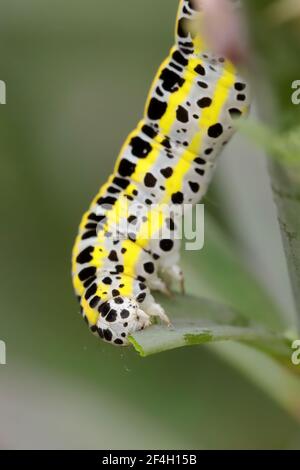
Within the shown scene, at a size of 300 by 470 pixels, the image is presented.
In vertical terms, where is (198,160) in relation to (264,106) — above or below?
above

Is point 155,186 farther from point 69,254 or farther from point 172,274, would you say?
point 69,254

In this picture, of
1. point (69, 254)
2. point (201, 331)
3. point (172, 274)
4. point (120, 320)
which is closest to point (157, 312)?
point (120, 320)

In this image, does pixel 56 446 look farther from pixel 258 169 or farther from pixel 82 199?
pixel 258 169

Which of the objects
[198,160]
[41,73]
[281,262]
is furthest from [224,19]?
[41,73]

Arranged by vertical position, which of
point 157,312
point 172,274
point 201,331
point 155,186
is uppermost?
point 155,186

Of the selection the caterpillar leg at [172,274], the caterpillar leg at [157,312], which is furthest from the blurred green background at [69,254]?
the caterpillar leg at [157,312]

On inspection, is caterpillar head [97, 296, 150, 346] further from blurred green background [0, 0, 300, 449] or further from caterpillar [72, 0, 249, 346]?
blurred green background [0, 0, 300, 449]

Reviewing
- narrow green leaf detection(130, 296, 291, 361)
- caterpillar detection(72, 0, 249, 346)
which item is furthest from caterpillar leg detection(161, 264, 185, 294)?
narrow green leaf detection(130, 296, 291, 361)
